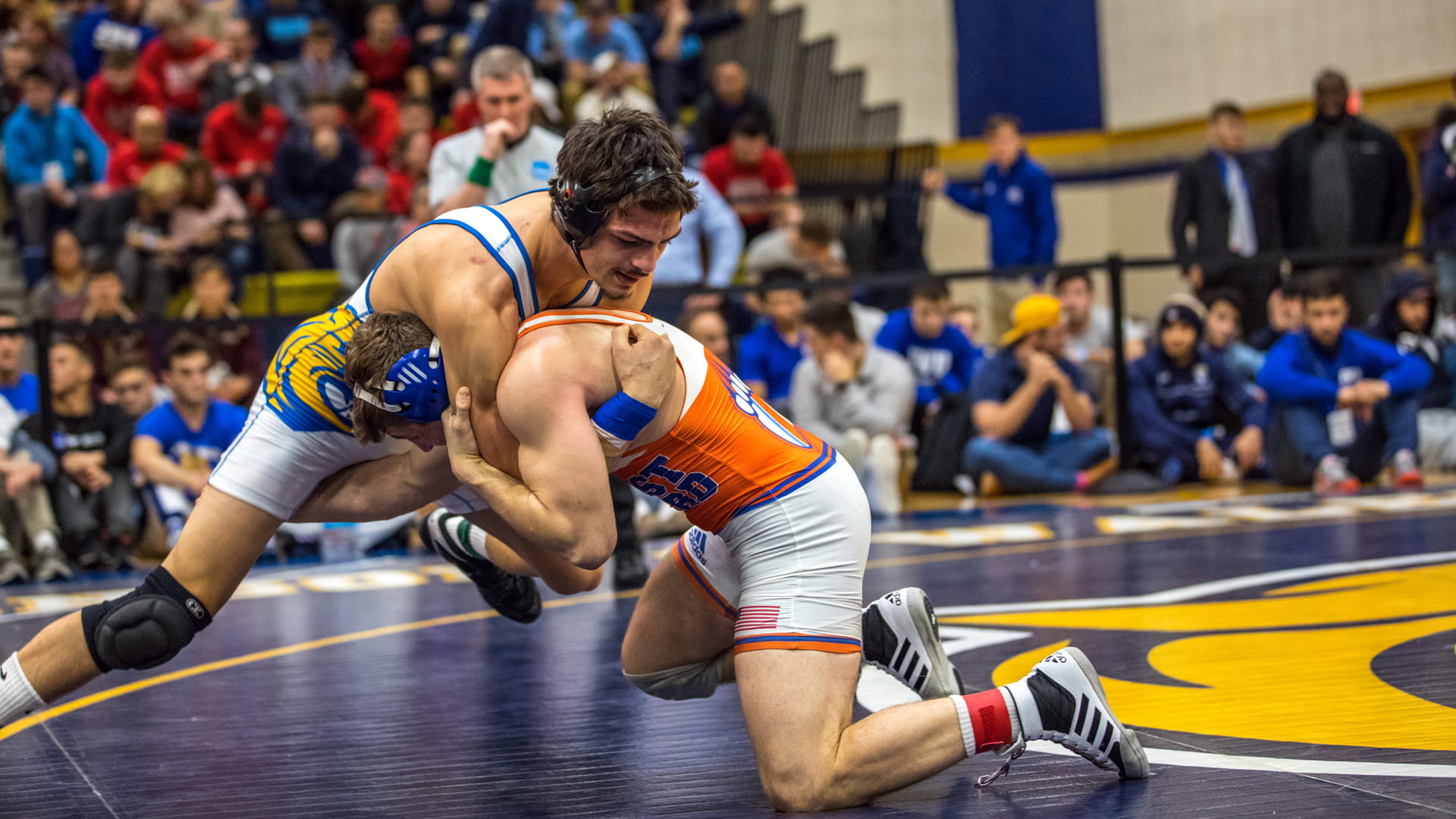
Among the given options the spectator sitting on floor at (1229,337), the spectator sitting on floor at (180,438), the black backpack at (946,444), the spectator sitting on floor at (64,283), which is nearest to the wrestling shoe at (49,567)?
the spectator sitting on floor at (180,438)

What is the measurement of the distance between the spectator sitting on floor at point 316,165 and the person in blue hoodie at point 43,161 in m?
1.17

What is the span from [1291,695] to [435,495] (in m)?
2.04

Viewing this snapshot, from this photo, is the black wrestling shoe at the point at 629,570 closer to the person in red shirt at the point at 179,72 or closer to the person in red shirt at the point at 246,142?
the person in red shirt at the point at 246,142

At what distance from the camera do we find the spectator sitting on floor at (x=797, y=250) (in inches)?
360

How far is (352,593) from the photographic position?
5961mm

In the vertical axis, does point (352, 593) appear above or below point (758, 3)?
below

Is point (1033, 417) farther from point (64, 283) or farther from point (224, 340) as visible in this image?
point (64, 283)

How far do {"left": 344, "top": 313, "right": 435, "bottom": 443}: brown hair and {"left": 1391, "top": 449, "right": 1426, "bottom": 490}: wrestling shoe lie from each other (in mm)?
5706

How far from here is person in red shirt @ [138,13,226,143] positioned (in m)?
10.6

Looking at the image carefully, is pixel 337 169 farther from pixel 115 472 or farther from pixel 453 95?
pixel 115 472

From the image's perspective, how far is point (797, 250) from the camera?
9297mm

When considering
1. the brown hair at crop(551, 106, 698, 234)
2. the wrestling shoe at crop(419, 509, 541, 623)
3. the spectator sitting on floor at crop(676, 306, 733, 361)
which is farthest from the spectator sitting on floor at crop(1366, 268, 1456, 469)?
the brown hair at crop(551, 106, 698, 234)

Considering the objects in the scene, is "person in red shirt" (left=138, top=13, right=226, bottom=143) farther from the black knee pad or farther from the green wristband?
the black knee pad

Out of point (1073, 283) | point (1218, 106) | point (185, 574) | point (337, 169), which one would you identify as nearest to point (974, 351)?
point (1073, 283)
